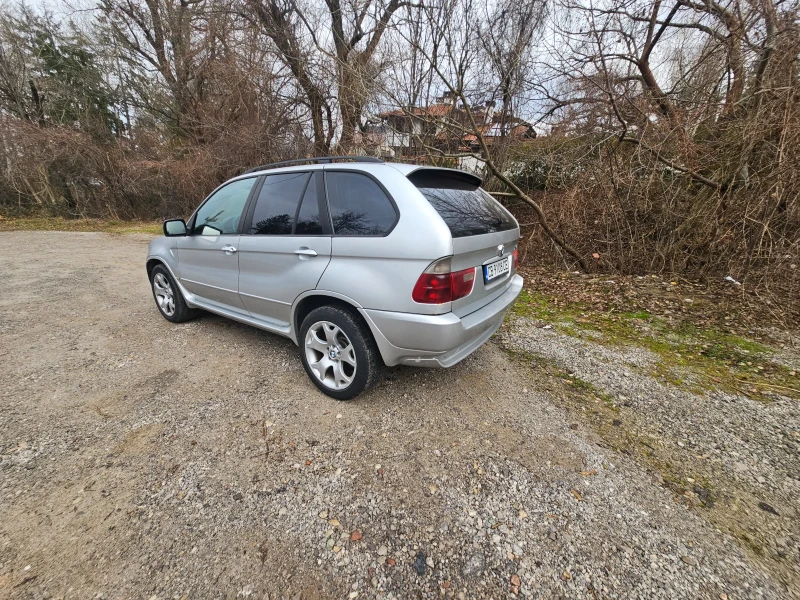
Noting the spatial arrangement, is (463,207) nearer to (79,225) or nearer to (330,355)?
(330,355)

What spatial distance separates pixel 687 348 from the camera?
10.5 feet

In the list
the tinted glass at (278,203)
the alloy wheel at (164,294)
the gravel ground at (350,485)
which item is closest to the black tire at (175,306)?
the alloy wheel at (164,294)

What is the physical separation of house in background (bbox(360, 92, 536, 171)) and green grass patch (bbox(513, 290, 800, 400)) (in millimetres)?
4721

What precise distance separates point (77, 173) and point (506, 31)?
17.9m

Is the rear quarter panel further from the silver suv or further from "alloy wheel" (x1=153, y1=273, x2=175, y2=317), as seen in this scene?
"alloy wheel" (x1=153, y1=273, x2=175, y2=317)

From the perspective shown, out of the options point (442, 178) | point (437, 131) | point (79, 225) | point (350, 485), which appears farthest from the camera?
point (79, 225)

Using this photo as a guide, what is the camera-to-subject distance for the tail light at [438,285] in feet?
6.35

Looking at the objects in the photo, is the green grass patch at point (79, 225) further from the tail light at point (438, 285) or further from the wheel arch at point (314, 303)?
the tail light at point (438, 285)

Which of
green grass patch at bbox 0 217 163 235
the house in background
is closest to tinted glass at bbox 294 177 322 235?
the house in background

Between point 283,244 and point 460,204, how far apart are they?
1.36 meters

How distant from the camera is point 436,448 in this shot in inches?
80.0

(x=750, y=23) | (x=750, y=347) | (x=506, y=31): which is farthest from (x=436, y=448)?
(x=506, y=31)

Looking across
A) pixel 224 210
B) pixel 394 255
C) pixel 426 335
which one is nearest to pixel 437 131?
pixel 224 210

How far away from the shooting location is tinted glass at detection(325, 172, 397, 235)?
84.3 inches
